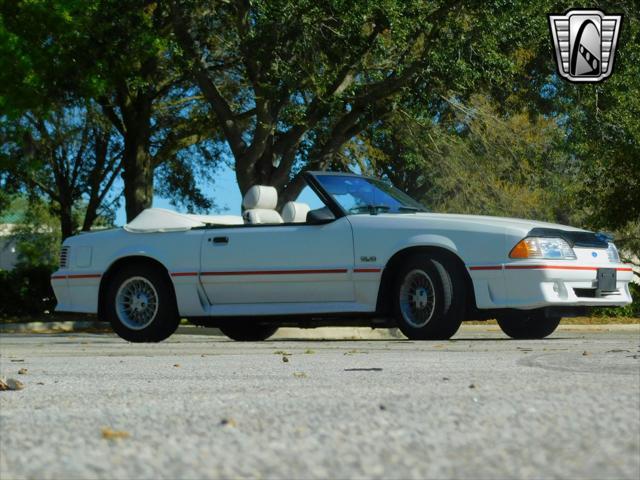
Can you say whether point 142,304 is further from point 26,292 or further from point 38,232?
point 38,232

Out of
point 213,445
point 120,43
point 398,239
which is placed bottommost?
point 213,445

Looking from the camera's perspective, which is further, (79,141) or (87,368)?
(79,141)

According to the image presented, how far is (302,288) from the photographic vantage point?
11.3m

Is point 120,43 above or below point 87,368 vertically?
above

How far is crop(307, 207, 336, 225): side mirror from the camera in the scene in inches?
446

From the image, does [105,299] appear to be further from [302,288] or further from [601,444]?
[601,444]

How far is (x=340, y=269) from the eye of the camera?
1114 cm

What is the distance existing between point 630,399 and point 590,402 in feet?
0.80

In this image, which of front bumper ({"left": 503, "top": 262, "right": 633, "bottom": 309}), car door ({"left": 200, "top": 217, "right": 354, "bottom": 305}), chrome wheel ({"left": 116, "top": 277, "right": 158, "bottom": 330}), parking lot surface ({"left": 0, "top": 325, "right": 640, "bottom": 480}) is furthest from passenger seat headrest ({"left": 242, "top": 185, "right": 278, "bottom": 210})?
parking lot surface ({"left": 0, "top": 325, "right": 640, "bottom": 480})

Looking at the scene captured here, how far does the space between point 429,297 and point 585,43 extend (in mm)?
12756

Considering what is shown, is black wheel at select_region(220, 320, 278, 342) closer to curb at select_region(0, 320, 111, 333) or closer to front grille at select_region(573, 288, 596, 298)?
front grille at select_region(573, 288, 596, 298)

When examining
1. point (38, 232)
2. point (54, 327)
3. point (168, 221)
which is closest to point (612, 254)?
point (168, 221)

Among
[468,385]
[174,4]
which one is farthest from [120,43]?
[468,385]

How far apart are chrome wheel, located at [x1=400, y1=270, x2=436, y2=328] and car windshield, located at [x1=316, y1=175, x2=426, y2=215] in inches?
36.5
